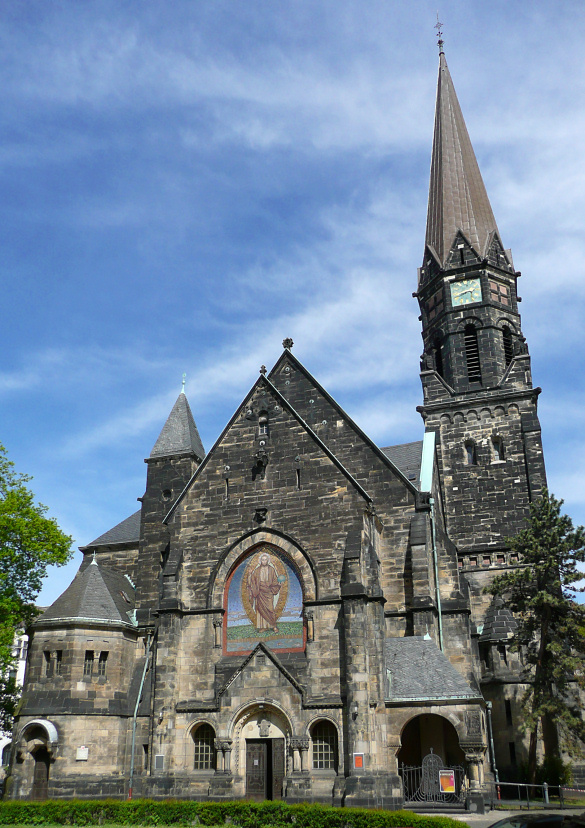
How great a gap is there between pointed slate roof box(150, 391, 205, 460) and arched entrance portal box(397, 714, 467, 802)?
52.3ft

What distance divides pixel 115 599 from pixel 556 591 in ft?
58.7

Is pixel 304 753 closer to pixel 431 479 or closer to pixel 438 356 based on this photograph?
pixel 431 479

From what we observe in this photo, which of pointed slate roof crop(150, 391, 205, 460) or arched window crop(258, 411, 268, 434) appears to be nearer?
arched window crop(258, 411, 268, 434)

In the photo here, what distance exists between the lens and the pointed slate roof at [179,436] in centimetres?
3572

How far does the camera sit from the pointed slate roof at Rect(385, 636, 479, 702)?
24052 mm

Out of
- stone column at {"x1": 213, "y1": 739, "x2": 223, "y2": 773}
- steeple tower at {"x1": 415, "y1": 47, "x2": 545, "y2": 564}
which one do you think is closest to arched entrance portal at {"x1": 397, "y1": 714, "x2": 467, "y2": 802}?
stone column at {"x1": 213, "y1": 739, "x2": 223, "y2": 773}

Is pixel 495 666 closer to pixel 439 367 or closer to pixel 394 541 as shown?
pixel 394 541

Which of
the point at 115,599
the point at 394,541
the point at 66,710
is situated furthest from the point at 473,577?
the point at 66,710

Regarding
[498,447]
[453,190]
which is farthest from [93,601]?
[453,190]

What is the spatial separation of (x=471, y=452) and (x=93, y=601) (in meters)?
19.3

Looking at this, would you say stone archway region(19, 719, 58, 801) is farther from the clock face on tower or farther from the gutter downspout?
the clock face on tower

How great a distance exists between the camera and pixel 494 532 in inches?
1363

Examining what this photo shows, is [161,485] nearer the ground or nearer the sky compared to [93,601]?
nearer the sky

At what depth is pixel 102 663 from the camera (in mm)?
28719
